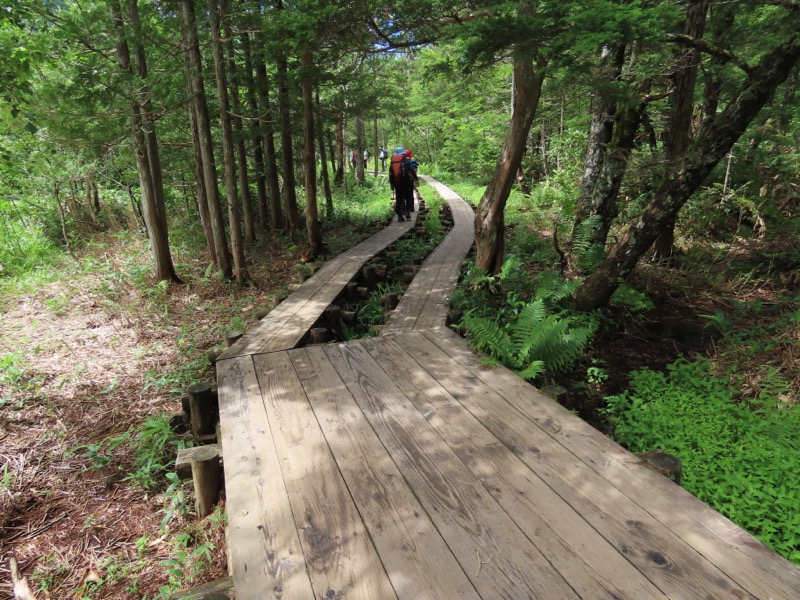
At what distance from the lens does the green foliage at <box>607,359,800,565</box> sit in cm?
309

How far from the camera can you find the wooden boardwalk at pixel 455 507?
197 cm

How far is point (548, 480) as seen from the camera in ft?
8.53

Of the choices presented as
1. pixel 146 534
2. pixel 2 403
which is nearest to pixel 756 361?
pixel 146 534

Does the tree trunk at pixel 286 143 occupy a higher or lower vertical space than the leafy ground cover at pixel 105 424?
higher

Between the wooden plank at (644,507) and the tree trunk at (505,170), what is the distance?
3.22 meters

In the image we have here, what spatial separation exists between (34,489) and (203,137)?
615 centimetres

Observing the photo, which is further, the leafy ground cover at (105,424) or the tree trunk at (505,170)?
the tree trunk at (505,170)

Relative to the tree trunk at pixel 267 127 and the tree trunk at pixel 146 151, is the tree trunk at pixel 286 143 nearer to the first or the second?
the tree trunk at pixel 267 127

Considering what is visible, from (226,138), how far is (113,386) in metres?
4.86

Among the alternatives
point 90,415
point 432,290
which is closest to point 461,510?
point 90,415

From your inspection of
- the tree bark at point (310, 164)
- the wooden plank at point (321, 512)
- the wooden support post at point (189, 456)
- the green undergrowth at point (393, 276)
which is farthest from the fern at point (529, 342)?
the tree bark at point (310, 164)

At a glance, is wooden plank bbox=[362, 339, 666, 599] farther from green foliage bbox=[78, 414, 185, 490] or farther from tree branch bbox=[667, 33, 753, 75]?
tree branch bbox=[667, 33, 753, 75]

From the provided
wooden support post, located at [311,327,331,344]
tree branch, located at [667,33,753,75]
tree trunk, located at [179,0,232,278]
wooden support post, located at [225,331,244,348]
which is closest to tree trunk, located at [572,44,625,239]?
tree branch, located at [667,33,753,75]

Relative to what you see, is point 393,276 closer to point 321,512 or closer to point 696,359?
point 696,359
